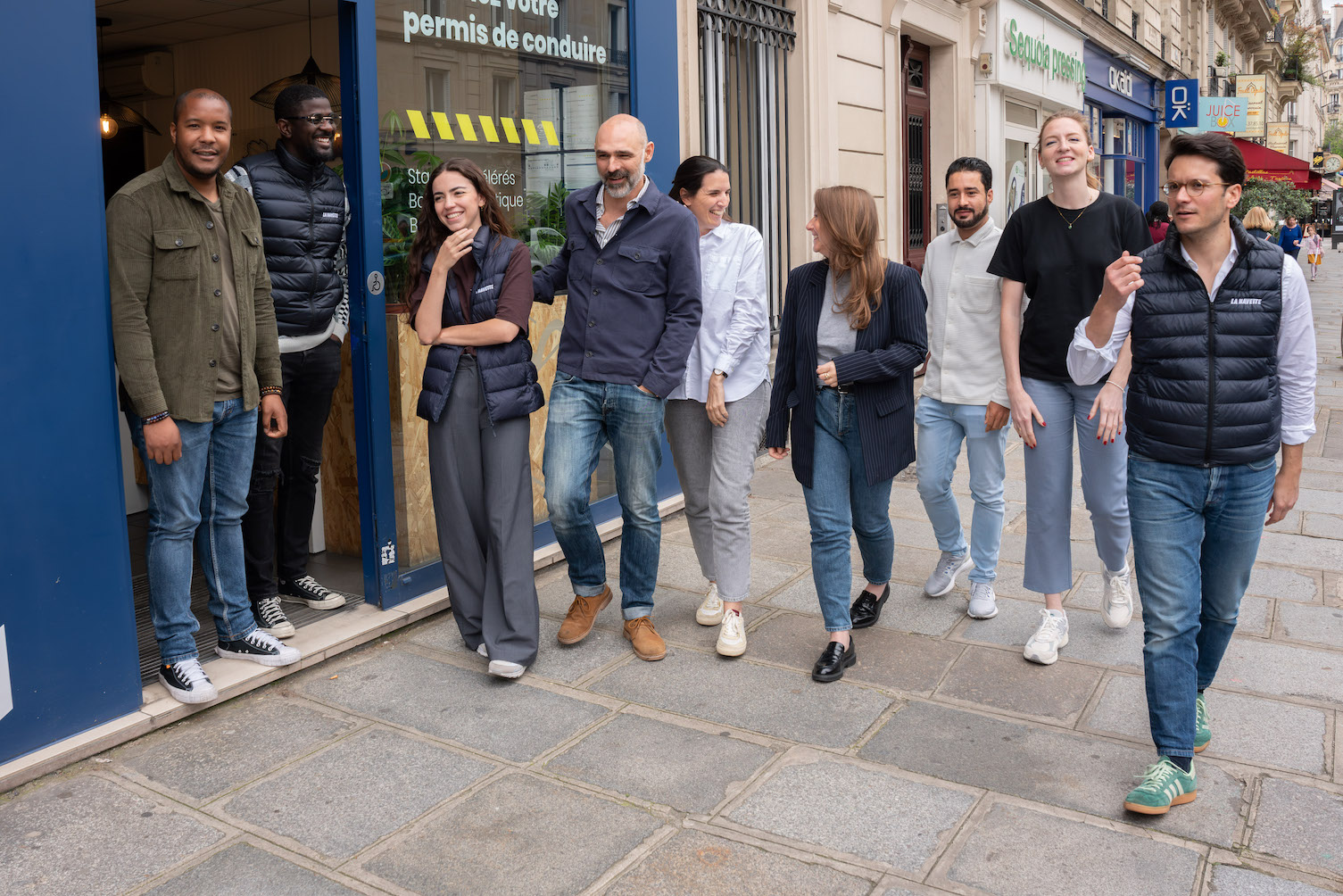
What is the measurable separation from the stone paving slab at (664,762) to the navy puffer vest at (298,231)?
211cm

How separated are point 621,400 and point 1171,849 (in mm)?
2360

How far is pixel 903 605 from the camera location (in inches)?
202

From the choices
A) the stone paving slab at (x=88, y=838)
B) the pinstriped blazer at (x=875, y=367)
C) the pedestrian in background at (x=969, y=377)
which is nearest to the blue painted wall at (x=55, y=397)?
the stone paving slab at (x=88, y=838)

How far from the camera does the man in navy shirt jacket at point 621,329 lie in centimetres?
437

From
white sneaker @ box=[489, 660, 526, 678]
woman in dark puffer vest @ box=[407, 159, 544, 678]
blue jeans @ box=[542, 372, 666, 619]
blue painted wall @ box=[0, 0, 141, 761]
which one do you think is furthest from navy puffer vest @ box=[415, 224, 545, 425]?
blue painted wall @ box=[0, 0, 141, 761]

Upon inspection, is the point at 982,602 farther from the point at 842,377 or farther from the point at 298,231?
the point at 298,231

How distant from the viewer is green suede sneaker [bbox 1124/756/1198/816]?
3168mm

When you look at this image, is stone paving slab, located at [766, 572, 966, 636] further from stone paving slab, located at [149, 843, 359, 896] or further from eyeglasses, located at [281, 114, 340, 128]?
eyeglasses, located at [281, 114, 340, 128]

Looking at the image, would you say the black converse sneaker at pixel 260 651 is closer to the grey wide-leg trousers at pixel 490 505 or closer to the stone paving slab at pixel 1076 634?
the grey wide-leg trousers at pixel 490 505

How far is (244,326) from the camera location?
13.7ft

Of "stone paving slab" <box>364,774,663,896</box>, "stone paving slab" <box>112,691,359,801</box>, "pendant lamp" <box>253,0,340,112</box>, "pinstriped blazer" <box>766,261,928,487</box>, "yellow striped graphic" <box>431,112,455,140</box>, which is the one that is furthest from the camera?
"pendant lamp" <box>253,0,340,112</box>

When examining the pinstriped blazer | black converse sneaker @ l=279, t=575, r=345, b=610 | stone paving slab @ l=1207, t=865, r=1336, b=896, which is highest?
the pinstriped blazer

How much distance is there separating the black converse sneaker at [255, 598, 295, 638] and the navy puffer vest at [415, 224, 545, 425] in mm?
1063

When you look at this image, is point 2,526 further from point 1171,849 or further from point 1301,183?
point 1301,183
